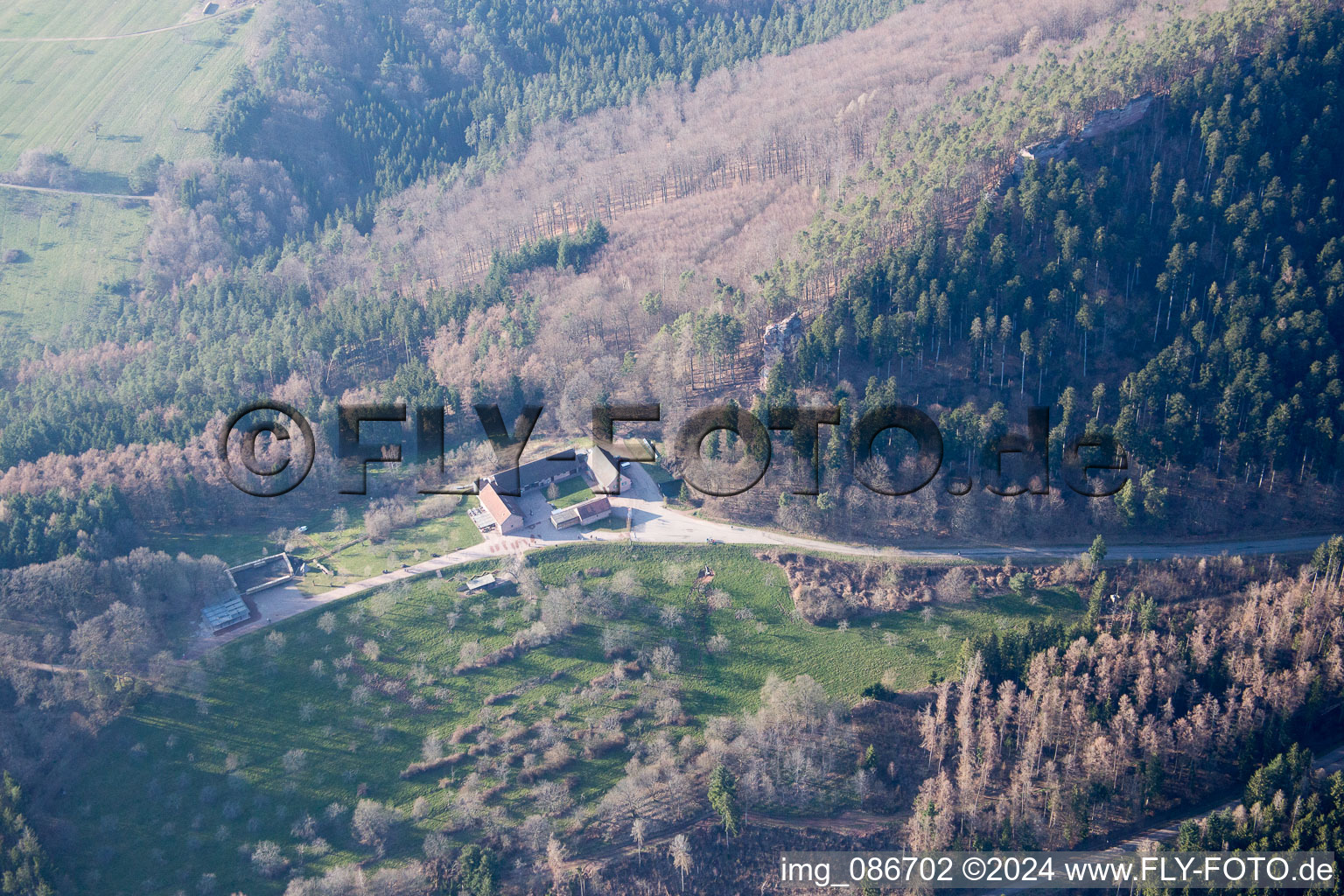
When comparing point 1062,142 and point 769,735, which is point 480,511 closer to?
point 769,735

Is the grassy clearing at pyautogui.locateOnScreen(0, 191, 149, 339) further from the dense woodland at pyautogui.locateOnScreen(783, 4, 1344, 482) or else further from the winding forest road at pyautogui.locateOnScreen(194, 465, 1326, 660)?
the dense woodland at pyautogui.locateOnScreen(783, 4, 1344, 482)

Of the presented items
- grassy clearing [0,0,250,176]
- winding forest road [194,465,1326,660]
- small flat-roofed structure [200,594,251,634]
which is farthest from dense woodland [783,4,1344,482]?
grassy clearing [0,0,250,176]

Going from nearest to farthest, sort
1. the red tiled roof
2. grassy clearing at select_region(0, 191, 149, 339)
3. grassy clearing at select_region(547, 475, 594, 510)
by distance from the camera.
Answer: the red tiled roof
grassy clearing at select_region(547, 475, 594, 510)
grassy clearing at select_region(0, 191, 149, 339)

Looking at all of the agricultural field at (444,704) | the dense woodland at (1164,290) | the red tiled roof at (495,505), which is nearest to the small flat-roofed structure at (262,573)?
the agricultural field at (444,704)

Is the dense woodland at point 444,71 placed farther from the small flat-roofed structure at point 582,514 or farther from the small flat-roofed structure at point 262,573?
the small flat-roofed structure at point 582,514

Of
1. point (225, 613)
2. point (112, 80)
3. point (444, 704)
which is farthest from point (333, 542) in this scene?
point (112, 80)

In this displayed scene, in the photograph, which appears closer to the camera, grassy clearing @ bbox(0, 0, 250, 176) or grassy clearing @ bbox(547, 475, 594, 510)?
grassy clearing @ bbox(547, 475, 594, 510)
